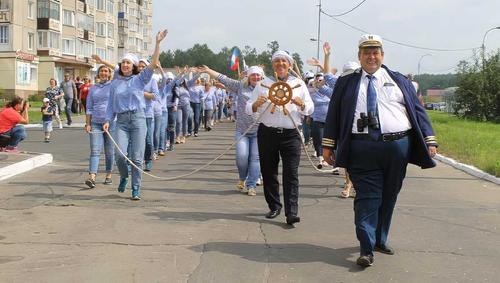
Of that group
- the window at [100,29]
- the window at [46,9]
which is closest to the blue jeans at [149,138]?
the window at [46,9]

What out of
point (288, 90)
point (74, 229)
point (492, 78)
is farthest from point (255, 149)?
point (492, 78)

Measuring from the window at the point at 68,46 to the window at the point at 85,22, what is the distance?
10.5 feet

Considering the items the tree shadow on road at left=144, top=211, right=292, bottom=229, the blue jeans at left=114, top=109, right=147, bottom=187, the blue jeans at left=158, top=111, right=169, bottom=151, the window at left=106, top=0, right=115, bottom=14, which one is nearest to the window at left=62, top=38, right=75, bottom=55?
the window at left=106, top=0, right=115, bottom=14

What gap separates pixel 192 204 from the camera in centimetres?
820

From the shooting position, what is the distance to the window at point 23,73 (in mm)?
57781

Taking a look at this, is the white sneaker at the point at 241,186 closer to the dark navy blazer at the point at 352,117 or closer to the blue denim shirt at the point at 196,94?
the dark navy blazer at the point at 352,117

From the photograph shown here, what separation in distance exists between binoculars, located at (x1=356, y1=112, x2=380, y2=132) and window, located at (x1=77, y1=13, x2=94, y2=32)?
230 ft

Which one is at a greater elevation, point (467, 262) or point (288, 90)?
point (288, 90)

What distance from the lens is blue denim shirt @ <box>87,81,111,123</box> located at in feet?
31.0

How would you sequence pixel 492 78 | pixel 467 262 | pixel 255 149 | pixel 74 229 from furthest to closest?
pixel 492 78
pixel 255 149
pixel 74 229
pixel 467 262

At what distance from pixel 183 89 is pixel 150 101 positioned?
6050 mm

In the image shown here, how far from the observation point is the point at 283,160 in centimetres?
710

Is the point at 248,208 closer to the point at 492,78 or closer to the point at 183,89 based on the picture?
the point at 183,89

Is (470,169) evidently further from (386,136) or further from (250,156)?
(386,136)
